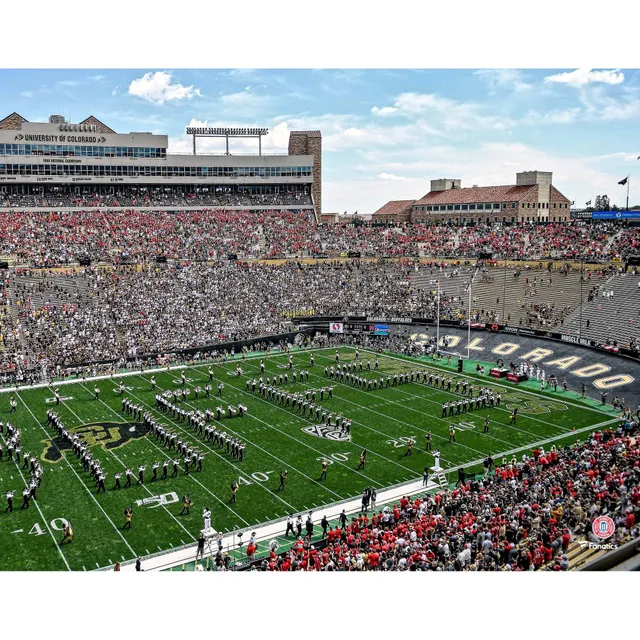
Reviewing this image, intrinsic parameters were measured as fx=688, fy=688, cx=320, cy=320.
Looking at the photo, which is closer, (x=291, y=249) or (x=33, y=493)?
(x=33, y=493)

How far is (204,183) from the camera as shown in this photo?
185 feet

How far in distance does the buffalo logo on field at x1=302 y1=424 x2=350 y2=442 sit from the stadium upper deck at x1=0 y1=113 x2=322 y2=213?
3515cm

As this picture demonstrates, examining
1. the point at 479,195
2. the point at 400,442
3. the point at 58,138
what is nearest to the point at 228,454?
the point at 400,442

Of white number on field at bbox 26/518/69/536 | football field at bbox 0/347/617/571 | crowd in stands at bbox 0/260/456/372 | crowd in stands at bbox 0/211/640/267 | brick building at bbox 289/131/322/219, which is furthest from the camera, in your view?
brick building at bbox 289/131/322/219

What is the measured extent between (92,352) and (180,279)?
391 inches

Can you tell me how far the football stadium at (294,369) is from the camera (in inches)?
564

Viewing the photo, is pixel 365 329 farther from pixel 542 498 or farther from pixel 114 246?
pixel 542 498

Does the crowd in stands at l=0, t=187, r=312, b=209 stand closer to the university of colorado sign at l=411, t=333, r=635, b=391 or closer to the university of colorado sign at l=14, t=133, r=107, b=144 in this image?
the university of colorado sign at l=14, t=133, r=107, b=144

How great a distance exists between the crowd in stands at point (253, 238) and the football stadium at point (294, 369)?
21cm

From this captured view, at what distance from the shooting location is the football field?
15539mm

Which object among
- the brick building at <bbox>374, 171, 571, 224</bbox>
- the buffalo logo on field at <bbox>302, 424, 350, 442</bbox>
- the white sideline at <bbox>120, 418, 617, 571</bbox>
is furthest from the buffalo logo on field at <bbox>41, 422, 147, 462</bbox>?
the brick building at <bbox>374, 171, 571, 224</bbox>

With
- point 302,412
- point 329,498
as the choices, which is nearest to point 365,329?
point 302,412

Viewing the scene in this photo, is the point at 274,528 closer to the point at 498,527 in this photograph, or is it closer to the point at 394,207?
the point at 498,527

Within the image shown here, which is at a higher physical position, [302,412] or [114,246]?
[114,246]
